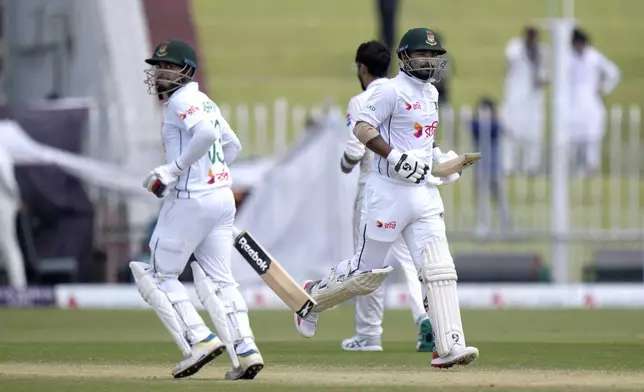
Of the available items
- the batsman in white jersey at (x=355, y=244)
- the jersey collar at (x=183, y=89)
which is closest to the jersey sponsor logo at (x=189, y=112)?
the jersey collar at (x=183, y=89)

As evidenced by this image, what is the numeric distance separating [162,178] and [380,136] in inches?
50.6

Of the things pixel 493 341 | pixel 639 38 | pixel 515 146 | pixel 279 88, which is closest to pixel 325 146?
pixel 515 146

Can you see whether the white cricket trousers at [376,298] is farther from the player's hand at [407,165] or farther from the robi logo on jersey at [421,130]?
the player's hand at [407,165]

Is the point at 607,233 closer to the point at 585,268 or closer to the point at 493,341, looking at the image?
the point at 585,268

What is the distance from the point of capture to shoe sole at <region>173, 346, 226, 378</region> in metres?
8.59

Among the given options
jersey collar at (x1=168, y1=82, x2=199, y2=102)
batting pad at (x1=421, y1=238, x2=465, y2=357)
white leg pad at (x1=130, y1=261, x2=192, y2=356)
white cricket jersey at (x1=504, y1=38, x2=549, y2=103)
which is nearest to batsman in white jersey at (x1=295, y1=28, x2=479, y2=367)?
batting pad at (x1=421, y1=238, x2=465, y2=357)

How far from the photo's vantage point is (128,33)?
63.3 ft

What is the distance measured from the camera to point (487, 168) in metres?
17.7

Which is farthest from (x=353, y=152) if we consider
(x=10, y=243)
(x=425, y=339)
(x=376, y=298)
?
(x=10, y=243)

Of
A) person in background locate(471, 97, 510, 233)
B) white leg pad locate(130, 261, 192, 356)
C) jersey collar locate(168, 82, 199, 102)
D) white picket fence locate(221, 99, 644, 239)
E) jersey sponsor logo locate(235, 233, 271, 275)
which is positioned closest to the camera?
white leg pad locate(130, 261, 192, 356)

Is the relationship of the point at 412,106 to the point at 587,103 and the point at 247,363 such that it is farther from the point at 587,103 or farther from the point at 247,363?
the point at 587,103

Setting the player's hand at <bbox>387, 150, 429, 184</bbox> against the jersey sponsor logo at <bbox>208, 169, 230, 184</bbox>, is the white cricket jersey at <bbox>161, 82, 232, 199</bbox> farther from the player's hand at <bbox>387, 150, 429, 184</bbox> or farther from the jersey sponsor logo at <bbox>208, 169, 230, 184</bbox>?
Answer: the player's hand at <bbox>387, 150, 429, 184</bbox>

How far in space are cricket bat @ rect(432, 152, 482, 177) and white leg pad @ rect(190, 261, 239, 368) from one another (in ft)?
4.60

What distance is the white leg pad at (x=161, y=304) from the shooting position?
870 centimetres
